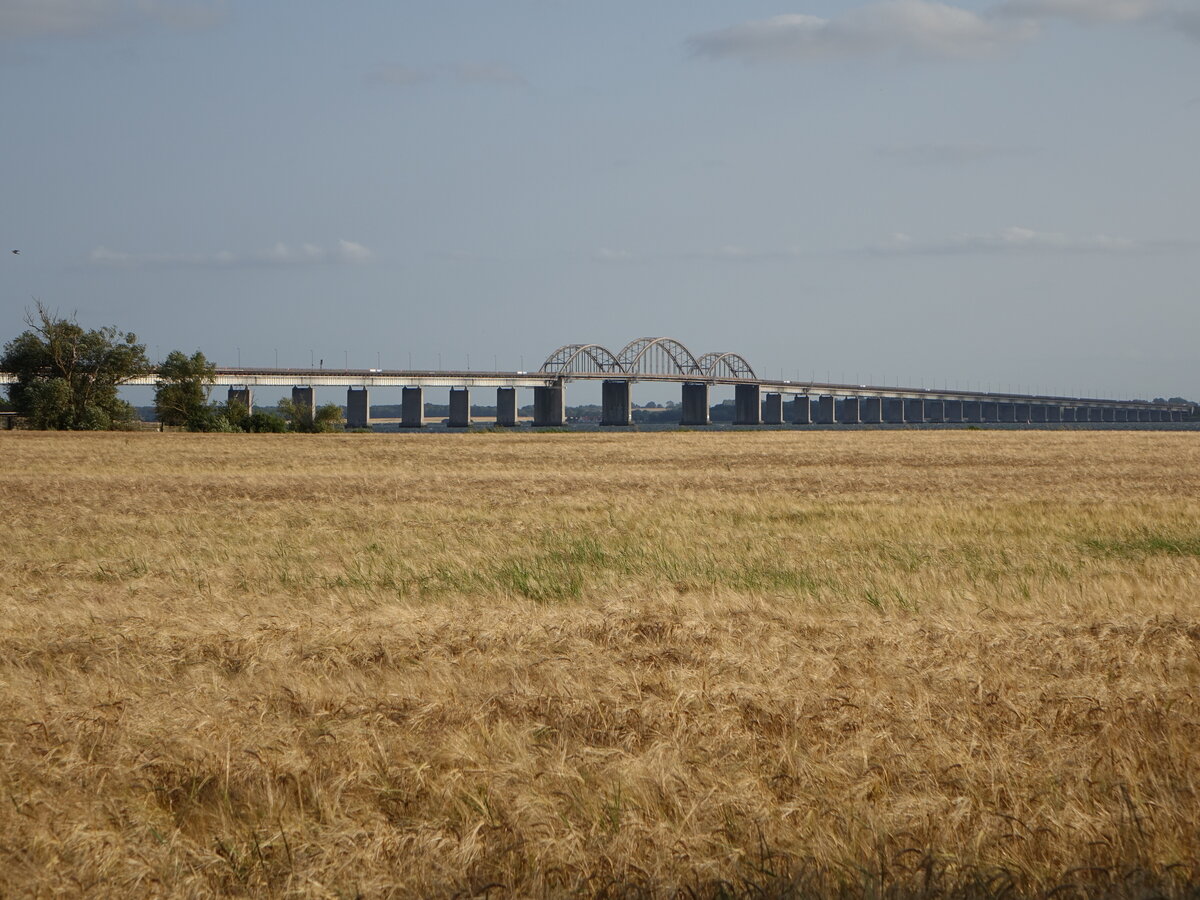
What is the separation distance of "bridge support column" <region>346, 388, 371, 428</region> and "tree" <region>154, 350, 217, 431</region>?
210 ft

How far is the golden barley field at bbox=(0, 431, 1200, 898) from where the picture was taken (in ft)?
18.7

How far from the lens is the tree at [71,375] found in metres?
94.8

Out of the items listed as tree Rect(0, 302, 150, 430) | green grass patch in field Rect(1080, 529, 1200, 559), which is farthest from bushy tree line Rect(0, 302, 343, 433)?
green grass patch in field Rect(1080, 529, 1200, 559)

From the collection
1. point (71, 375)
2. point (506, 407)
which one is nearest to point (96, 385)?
point (71, 375)

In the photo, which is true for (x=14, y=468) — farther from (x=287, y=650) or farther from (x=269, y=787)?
(x=269, y=787)

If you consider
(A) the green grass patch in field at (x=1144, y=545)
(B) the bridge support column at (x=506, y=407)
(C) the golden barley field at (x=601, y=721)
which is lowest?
(A) the green grass patch in field at (x=1144, y=545)

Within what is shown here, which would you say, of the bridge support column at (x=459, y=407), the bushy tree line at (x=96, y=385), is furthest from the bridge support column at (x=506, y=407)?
the bushy tree line at (x=96, y=385)

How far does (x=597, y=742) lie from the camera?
25.2 feet

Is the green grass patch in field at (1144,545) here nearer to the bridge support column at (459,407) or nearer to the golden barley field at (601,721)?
the golden barley field at (601,721)

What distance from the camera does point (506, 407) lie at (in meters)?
193

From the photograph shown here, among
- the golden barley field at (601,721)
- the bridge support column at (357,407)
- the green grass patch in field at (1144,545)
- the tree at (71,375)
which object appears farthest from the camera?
the bridge support column at (357,407)

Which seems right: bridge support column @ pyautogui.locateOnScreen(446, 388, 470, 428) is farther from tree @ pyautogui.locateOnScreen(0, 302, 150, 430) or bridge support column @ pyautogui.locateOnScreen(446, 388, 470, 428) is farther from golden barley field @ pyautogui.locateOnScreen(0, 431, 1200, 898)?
golden barley field @ pyautogui.locateOnScreen(0, 431, 1200, 898)

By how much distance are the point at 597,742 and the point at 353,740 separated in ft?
5.34

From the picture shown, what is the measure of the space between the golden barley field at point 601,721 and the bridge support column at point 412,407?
162m
